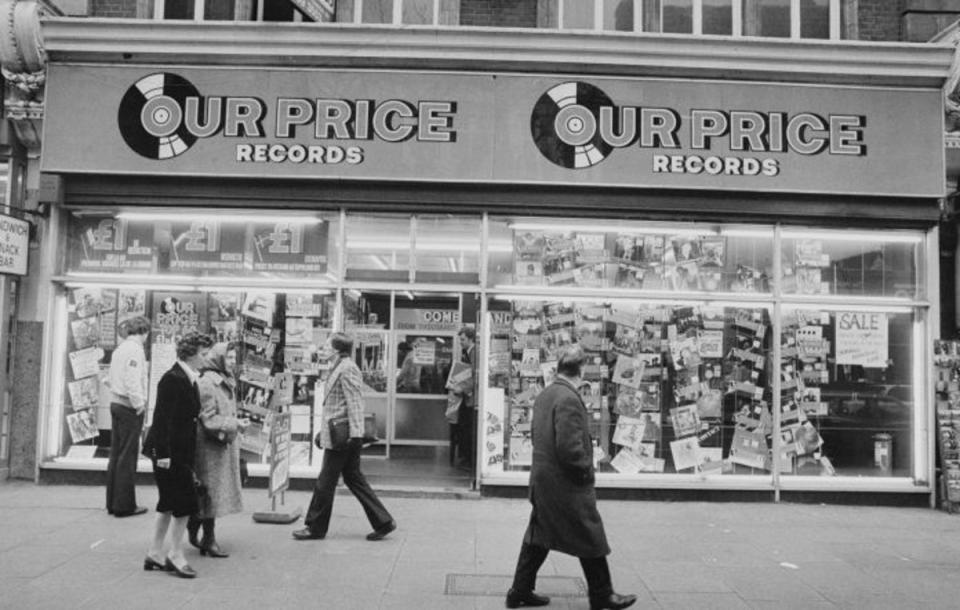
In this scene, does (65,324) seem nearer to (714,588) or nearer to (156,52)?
(156,52)

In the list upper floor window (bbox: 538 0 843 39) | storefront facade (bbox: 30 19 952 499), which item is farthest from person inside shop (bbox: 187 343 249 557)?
upper floor window (bbox: 538 0 843 39)

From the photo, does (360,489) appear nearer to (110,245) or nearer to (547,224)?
(547,224)

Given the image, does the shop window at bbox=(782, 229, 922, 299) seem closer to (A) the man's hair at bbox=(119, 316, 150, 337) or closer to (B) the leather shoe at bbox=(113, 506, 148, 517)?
(A) the man's hair at bbox=(119, 316, 150, 337)

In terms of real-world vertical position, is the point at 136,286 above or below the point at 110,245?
below

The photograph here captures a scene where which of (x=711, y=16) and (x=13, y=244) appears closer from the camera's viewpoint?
(x=13, y=244)

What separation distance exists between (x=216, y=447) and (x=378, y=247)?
386 centimetres

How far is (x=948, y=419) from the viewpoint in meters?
9.17

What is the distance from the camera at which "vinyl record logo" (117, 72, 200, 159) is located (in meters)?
9.41

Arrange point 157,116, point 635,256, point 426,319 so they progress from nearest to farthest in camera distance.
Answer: point 157,116 → point 635,256 → point 426,319

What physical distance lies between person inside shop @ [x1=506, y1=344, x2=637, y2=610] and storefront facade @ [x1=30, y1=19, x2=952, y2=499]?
12.6 ft

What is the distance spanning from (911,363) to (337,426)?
23.6 feet

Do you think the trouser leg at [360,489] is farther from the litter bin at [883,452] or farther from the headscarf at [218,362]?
the litter bin at [883,452]

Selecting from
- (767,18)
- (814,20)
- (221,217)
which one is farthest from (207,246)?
(814,20)

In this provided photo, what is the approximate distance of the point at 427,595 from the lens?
5766mm
